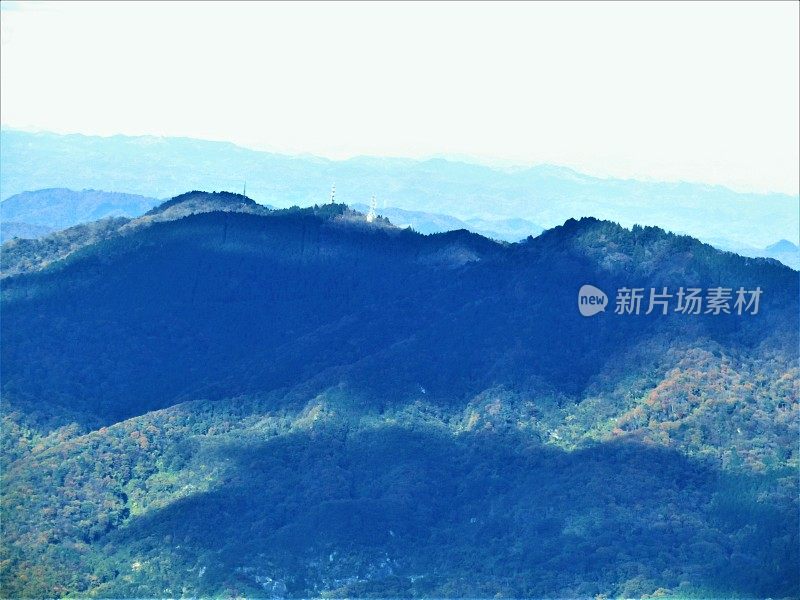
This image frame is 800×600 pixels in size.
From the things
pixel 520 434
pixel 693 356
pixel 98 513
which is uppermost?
pixel 693 356

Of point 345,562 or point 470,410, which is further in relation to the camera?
point 470,410

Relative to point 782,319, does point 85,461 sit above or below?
below

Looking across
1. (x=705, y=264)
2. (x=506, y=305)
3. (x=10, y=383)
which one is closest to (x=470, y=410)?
(x=506, y=305)

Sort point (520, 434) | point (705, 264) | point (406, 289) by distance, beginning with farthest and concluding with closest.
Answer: point (406, 289) → point (705, 264) → point (520, 434)

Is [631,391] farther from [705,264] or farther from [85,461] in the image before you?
[85,461]

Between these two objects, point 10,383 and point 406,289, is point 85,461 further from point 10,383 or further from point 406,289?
point 406,289

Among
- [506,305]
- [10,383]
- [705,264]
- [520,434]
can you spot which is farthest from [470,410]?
[10,383]

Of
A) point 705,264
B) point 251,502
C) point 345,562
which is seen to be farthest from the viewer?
point 705,264
